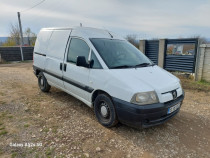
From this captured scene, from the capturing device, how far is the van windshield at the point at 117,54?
121 inches

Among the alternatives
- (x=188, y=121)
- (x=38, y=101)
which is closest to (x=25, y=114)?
(x=38, y=101)

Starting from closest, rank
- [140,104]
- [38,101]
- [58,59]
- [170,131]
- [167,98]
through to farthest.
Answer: [140,104] < [167,98] < [170,131] < [58,59] < [38,101]

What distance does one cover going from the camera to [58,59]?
13.2 ft

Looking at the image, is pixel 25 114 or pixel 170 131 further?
pixel 25 114

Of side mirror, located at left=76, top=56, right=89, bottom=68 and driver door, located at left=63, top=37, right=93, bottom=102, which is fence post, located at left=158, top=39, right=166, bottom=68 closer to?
driver door, located at left=63, top=37, right=93, bottom=102

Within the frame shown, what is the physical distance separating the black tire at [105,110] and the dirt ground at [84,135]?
152 mm

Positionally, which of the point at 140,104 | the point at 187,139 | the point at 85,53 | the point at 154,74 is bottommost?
the point at 187,139

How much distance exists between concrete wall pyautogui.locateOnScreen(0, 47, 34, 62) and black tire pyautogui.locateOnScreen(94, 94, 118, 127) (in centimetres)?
1416

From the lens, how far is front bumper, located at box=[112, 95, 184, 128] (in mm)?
2467

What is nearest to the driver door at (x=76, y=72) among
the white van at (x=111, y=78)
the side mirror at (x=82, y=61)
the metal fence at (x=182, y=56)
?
the white van at (x=111, y=78)

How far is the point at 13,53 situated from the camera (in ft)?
47.3

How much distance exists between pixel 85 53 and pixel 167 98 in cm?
194

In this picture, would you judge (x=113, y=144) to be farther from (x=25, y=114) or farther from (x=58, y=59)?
(x=58, y=59)

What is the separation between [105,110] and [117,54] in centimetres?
126
